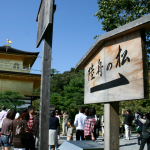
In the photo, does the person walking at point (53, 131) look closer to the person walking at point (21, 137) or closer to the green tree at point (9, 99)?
the person walking at point (21, 137)

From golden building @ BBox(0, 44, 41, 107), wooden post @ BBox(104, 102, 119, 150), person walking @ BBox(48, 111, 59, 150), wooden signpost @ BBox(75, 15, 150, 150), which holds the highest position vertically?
golden building @ BBox(0, 44, 41, 107)

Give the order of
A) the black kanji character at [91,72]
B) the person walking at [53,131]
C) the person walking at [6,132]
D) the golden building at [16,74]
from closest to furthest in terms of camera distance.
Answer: the black kanji character at [91,72]
the person walking at [6,132]
the person walking at [53,131]
the golden building at [16,74]

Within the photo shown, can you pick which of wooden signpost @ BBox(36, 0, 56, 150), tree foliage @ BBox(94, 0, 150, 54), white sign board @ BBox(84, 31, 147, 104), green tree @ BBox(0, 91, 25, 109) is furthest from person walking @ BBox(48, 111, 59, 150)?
green tree @ BBox(0, 91, 25, 109)

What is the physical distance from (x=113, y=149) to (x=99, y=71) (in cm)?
101

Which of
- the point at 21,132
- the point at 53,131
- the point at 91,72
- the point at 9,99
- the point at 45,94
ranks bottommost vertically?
the point at 53,131

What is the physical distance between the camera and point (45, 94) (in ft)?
10.9

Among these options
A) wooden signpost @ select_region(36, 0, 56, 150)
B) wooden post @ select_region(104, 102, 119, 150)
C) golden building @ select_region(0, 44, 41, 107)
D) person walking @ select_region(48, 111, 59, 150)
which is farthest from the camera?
golden building @ select_region(0, 44, 41, 107)

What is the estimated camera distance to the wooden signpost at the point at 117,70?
6.02ft

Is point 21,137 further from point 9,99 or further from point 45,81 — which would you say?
point 9,99

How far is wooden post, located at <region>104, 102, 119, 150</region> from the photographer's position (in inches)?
90.0

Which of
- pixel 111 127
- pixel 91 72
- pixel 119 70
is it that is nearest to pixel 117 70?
pixel 119 70

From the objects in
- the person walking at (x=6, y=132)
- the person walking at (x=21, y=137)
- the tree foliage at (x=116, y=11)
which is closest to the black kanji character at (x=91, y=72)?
the person walking at (x=21, y=137)

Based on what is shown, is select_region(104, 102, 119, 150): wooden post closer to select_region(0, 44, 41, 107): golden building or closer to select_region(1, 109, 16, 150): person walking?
select_region(1, 109, 16, 150): person walking

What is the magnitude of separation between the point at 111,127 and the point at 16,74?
18.6 meters
